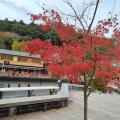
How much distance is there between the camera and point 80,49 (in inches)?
226

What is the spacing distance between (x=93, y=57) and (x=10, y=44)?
2153 inches

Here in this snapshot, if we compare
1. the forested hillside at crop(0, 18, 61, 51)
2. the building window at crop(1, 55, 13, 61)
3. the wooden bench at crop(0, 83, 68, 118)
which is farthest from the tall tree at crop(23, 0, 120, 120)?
the forested hillside at crop(0, 18, 61, 51)

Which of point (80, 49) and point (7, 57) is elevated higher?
point (7, 57)

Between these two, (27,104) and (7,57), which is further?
(7,57)

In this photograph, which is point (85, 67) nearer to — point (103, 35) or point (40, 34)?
point (103, 35)

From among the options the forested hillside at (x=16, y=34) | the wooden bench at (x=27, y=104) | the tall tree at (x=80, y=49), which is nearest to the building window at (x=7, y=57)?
the forested hillside at (x=16, y=34)

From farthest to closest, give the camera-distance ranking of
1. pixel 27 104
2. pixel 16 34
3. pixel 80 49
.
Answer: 1. pixel 16 34
2. pixel 27 104
3. pixel 80 49

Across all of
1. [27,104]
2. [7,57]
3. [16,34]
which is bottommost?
[27,104]

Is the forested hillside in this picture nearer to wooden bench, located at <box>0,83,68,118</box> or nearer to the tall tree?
wooden bench, located at <box>0,83,68,118</box>

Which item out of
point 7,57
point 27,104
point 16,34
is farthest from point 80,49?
point 16,34

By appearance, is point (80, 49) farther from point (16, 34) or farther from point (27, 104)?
point (16, 34)

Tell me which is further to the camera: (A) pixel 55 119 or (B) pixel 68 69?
(A) pixel 55 119

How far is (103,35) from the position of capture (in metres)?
5.78

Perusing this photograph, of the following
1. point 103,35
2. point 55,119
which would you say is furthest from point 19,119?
point 103,35
